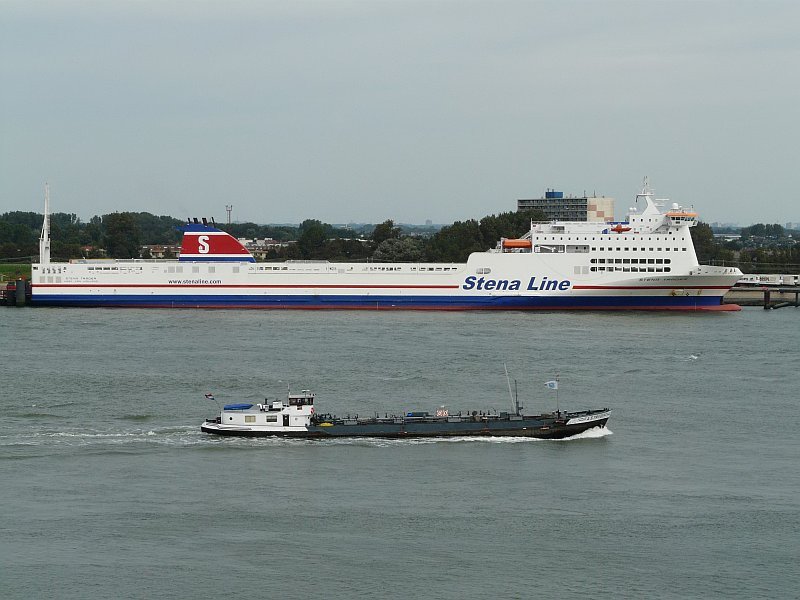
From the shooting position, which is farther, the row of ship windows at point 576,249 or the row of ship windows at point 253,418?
the row of ship windows at point 576,249

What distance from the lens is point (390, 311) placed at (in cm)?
5491

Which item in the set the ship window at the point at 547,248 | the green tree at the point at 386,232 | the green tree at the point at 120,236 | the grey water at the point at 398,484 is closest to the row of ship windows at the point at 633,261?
the ship window at the point at 547,248

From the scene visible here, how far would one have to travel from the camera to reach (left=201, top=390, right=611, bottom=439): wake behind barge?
25750 mm

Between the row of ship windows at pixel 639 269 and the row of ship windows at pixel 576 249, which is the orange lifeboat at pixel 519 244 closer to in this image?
the row of ship windows at pixel 576 249

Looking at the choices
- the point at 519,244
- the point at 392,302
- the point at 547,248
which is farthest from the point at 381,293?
the point at 547,248

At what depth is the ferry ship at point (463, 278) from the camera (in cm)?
5403

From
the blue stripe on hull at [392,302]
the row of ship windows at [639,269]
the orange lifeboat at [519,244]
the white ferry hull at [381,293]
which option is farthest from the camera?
the orange lifeboat at [519,244]

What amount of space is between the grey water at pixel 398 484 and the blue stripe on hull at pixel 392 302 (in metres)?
15.4

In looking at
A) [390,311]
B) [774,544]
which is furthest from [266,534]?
[390,311]

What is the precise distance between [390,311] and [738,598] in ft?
125

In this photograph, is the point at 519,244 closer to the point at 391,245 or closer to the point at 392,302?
the point at 392,302

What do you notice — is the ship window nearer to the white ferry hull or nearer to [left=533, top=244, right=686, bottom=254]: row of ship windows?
[left=533, top=244, right=686, bottom=254]: row of ship windows

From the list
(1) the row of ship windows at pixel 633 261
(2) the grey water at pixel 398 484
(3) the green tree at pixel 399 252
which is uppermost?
(3) the green tree at pixel 399 252

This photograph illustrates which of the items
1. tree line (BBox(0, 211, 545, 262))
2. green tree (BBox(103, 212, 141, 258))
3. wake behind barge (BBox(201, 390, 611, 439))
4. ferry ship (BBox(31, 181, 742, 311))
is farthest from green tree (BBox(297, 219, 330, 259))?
wake behind barge (BBox(201, 390, 611, 439))
